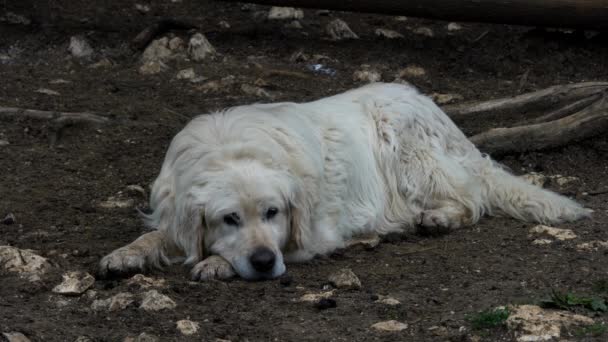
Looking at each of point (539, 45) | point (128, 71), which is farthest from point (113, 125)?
point (539, 45)

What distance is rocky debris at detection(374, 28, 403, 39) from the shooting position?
35.4 ft

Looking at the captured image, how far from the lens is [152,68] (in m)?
10.0

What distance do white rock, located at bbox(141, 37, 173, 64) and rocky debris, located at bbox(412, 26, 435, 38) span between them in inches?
104

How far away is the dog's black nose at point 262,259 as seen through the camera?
568cm

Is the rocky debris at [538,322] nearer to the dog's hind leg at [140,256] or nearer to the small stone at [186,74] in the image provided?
the dog's hind leg at [140,256]


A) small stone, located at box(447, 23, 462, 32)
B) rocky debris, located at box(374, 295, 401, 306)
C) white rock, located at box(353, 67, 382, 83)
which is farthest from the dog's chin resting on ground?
small stone, located at box(447, 23, 462, 32)

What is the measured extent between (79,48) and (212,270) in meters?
5.16

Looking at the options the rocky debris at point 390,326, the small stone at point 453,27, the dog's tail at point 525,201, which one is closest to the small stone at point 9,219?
the rocky debris at point 390,326

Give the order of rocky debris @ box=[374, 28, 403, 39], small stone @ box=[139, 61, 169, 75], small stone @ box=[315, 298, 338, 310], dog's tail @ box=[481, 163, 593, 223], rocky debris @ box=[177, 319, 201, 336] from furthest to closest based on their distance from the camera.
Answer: rocky debris @ box=[374, 28, 403, 39] → small stone @ box=[139, 61, 169, 75] → dog's tail @ box=[481, 163, 593, 223] → small stone @ box=[315, 298, 338, 310] → rocky debris @ box=[177, 319, 201, 336]

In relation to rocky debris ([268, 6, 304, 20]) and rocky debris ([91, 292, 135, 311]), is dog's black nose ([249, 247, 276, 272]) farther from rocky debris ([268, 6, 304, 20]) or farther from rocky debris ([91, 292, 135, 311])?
rocky debris ([268, 6, 304, 20])

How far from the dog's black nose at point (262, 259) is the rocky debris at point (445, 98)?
13.2 ft

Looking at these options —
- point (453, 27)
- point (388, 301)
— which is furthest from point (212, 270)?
point (453, 27)

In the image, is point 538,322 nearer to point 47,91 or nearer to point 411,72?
point 411,72

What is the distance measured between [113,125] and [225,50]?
2230 millimetres
